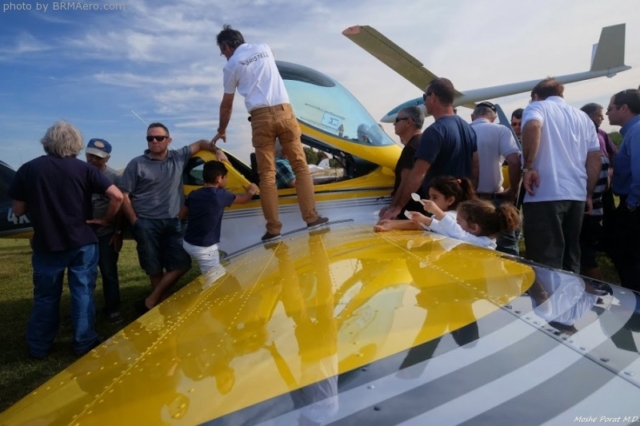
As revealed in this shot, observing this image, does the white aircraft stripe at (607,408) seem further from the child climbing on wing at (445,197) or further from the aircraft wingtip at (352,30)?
the aircraft wingtip at (352,30)

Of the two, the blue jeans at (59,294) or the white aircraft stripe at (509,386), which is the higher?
the white aircraft stripe at (509,386)

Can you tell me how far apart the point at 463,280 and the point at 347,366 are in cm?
74

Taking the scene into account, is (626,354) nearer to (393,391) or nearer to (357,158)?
(393,391)

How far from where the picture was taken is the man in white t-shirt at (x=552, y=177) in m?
3.56

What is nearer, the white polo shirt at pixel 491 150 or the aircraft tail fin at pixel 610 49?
the white polo shirt at pixel 491 150

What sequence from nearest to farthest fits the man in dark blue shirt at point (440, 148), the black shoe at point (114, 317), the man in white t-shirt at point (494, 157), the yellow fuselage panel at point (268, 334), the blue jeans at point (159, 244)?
the yellow fuselage panel at point (268, 334) → the man in dark blue shirt at point (440, 148) → the man in white t-shirt at point (494, 157) → the blue jeans at point (159, 244) → the black shoe at point (114, 317)

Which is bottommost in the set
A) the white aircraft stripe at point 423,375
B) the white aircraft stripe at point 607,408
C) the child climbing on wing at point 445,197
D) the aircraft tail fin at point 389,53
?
the white aircraft stripe at point 607,408

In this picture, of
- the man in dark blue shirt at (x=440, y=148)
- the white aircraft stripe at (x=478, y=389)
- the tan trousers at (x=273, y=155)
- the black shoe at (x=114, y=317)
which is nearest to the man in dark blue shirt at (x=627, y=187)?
the man in dark blue shirt at (x=440, y=148)

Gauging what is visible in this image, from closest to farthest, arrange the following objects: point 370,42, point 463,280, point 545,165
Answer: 1. point 463,280
2. point 545,165
3. point 370,42

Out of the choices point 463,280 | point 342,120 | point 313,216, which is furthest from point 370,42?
point 463,280

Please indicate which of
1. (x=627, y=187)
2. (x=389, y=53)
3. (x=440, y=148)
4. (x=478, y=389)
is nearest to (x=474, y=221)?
(x=440, y=148)

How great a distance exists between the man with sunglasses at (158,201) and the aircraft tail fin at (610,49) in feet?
85.2

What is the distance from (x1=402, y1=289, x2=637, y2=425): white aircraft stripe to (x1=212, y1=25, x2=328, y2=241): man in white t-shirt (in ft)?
10.2

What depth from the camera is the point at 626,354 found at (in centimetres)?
110
